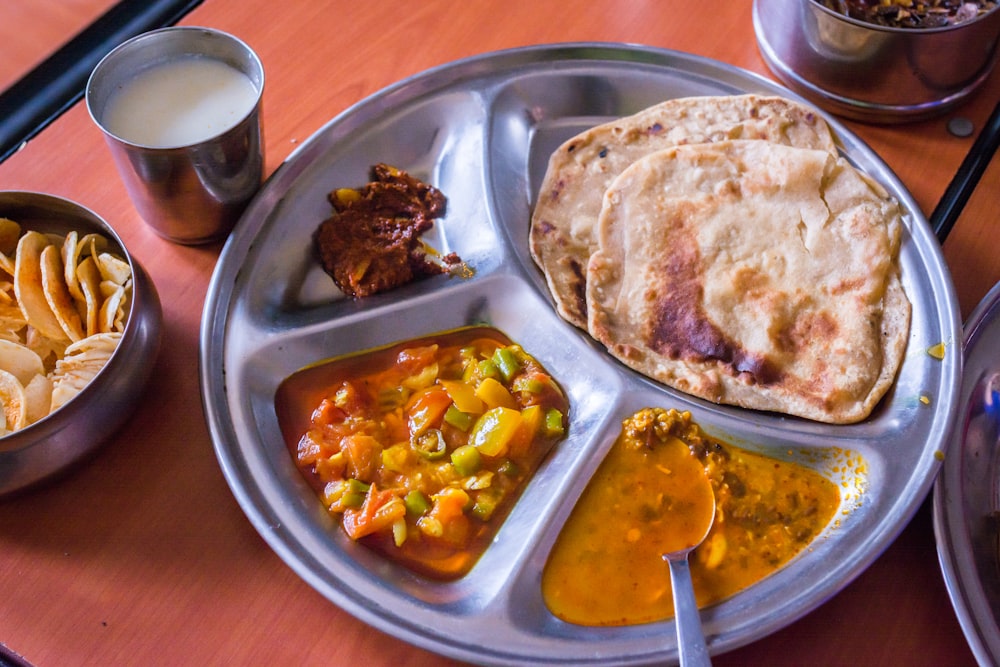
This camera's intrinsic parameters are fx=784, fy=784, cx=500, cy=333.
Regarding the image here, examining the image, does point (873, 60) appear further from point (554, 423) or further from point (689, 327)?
point (554, 423)

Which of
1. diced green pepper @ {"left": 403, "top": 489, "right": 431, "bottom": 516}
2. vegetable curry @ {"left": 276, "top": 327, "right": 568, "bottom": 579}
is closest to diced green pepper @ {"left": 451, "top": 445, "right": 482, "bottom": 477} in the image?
vegetable curry @ {"left": 276, "top": 327, "right": 568, "bottom": 579}

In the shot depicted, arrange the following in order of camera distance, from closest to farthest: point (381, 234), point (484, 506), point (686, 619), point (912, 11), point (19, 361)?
point (686, 619)
point (19, 361)
point (484, 506)
point (381, 234)
point (912, 11)

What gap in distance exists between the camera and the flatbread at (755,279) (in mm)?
1889

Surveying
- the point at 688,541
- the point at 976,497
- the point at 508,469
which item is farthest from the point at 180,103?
the point at 976,497

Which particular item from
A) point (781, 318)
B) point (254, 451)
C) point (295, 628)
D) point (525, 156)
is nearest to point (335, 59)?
point (525, 156)

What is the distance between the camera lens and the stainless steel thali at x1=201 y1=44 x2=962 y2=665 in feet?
5.15

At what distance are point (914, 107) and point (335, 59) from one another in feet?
6.10

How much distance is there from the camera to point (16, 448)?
5.03 ft

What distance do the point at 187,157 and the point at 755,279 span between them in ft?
4.65

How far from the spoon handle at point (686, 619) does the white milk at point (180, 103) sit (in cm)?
146

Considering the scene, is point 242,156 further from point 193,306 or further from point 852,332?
point 852,332

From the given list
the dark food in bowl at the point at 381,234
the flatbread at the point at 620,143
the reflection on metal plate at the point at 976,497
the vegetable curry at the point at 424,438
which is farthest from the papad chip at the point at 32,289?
the reflection on metal plate at the point at 976,497

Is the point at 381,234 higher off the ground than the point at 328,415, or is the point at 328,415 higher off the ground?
the point at 381,234

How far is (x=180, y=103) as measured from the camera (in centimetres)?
202
